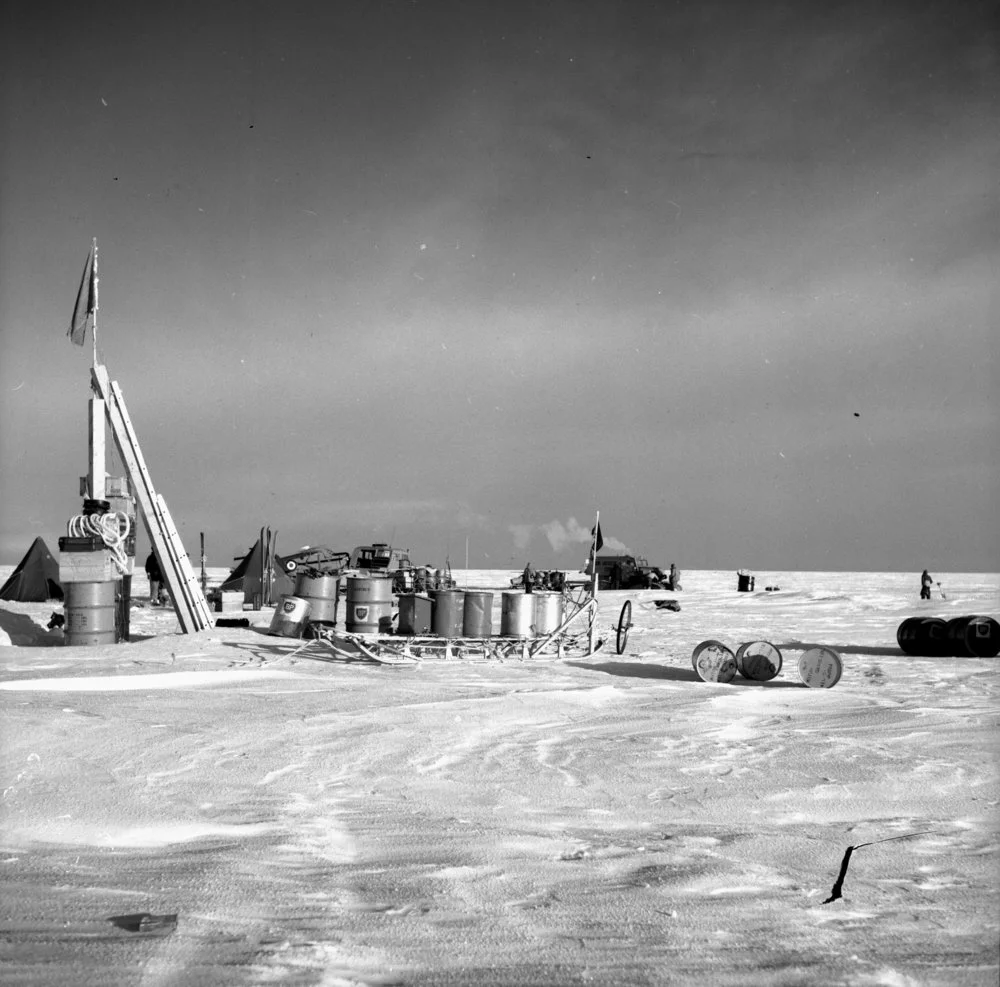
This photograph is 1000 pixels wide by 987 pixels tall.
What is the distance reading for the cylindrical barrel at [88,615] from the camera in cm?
1513

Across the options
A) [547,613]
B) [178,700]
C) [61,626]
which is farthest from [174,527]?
[178,700]

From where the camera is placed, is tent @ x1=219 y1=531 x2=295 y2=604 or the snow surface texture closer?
the snow surface texture

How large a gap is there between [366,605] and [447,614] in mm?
1875

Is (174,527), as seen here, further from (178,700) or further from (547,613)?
(178,700)

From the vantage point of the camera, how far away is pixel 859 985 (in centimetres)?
335

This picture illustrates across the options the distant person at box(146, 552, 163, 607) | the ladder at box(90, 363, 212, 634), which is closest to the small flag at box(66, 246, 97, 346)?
the ladder at box(90, 363, 212, 634)

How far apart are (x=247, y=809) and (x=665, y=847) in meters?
2.53

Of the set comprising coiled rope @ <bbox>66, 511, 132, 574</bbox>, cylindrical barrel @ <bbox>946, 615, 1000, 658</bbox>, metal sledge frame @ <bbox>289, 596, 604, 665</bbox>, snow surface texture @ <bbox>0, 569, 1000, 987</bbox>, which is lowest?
snow surface texture @ <bbox>0, 569, 1000, 987</bbox>


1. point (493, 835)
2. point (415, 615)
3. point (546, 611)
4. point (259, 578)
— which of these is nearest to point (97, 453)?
point (415, 615)

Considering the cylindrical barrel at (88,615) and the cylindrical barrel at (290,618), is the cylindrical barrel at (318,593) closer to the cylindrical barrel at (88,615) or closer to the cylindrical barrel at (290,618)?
the cylindrical barrel at (290,618)

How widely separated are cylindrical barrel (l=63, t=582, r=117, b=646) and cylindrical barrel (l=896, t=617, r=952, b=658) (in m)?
13.3

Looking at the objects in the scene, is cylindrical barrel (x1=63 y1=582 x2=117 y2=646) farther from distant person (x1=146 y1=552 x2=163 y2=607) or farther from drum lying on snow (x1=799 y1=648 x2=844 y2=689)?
distant person (x1=146 y1=552 x2=163 y2=607)

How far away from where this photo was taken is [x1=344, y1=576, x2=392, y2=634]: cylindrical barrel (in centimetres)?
1680

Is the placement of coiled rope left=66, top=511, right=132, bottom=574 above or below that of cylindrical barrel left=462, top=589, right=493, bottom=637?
above
